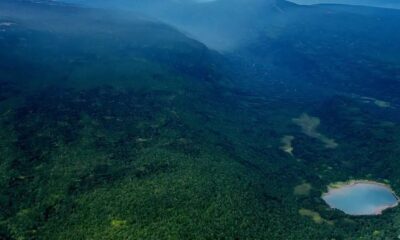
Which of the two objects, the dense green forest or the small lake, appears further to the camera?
the small lake

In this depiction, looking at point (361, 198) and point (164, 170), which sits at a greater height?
point (164, 170)

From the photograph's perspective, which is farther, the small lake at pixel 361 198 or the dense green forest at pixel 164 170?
the small lake at pixel 361 198

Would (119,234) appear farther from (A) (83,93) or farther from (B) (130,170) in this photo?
(A) (83,93)

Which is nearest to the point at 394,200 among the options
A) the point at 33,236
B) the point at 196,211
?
the point at 196,211

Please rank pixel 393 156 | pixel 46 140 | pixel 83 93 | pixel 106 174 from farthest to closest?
pixel 83 93
pixel 393 156
pixel 46 140
pixel 106 174

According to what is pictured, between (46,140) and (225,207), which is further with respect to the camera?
(46,140)

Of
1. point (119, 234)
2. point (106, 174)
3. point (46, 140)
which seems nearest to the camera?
point (119, 234)

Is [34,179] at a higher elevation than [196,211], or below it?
below

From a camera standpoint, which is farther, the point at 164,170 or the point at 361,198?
the point at 361,198
